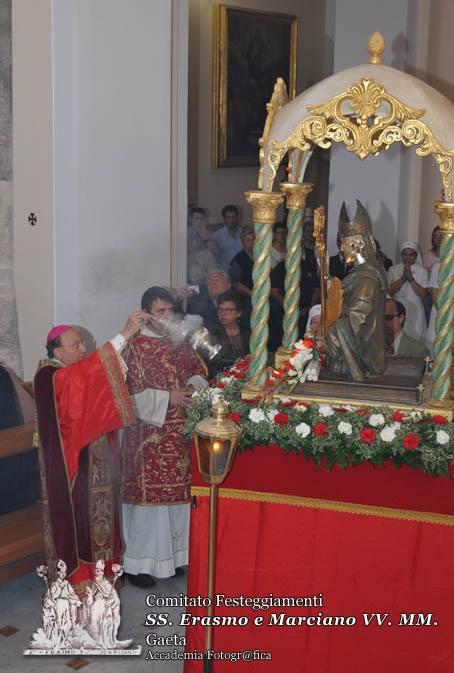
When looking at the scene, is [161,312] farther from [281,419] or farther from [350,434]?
[350,434]

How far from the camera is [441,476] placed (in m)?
4.90

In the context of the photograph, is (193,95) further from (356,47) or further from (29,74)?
(29,74)

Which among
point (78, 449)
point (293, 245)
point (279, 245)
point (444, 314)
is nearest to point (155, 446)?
point (78, 449)

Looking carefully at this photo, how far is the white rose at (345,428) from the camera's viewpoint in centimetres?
495

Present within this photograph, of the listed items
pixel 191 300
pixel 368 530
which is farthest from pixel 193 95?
pixel 368 530

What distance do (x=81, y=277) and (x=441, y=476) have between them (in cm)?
392

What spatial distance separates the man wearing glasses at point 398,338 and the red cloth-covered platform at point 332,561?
2176 millimetres

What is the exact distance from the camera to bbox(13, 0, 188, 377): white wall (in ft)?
25.8

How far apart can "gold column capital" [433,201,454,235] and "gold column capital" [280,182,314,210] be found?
112 centimetres

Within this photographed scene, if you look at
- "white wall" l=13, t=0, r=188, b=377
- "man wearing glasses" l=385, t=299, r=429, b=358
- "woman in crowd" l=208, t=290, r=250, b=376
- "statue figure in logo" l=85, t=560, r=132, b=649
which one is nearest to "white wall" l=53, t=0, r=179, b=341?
"white wall" l=13, t=0, r=188, b=377

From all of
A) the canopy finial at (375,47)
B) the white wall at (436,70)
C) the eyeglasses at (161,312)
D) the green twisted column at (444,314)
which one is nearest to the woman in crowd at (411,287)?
the white wall at (436,70)

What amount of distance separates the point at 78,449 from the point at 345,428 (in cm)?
167

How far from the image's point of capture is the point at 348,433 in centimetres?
495

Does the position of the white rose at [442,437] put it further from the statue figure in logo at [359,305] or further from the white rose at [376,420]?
the statue figure in logo at [359,305]
